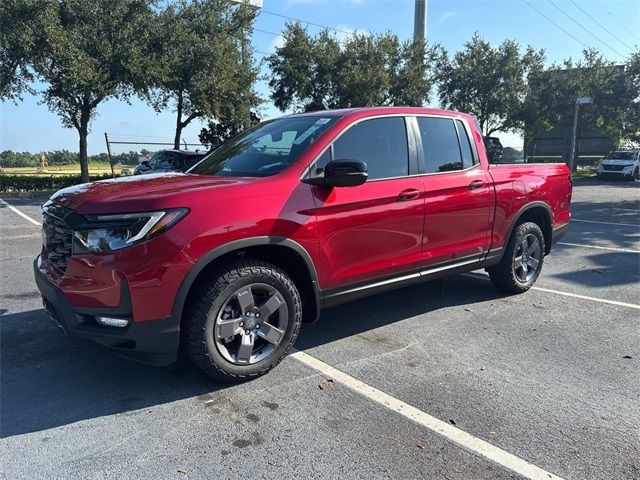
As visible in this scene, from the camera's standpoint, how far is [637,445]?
2.82 meters

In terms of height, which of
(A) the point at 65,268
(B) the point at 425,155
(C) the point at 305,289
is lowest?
(C) the point at 305,289

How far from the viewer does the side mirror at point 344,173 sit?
355 centimetres

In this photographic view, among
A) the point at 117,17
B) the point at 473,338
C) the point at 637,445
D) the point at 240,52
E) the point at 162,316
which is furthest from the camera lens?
the point at 240,52

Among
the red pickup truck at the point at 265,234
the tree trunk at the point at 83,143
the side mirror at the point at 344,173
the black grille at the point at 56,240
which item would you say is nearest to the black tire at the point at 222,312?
the red pickup truck at the point at 265,234

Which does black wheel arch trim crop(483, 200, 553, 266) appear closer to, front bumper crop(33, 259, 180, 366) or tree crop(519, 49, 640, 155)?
front bumper crop(33, 259, 180, 366)

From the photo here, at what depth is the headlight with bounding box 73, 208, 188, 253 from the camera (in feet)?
9.96

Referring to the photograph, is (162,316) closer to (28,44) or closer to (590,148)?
(28,44)

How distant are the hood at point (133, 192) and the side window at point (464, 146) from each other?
233 cm

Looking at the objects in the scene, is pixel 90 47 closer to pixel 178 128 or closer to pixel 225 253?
pixel 178 128

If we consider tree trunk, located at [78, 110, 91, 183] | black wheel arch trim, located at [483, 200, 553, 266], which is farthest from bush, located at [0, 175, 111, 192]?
black wheel arch trim, located at [483, 200, 553, 266]

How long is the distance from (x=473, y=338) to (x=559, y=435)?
151 centimetres

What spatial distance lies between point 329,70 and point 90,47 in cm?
1195

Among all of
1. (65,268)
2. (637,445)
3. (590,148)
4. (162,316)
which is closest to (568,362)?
(637,445)

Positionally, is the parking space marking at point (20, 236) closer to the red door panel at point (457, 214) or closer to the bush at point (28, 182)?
the red door panel at point (457, 214)
